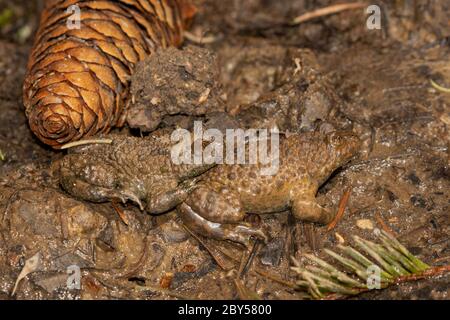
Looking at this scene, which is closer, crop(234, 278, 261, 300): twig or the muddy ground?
crop(234, 278, 261, 300): twig

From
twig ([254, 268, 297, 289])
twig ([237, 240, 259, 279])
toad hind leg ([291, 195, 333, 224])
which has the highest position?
toad hind leg ([291, 195, 333, 224])

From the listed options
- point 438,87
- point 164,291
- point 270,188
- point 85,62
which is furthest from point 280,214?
point 85,62

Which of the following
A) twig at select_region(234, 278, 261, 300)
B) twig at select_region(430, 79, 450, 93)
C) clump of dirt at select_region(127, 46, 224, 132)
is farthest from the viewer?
twig at select_region(430, 79, 450, 93)

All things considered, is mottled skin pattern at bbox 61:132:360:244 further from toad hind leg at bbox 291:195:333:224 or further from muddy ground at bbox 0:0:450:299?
muddy ground at bbox 0:0:450:299

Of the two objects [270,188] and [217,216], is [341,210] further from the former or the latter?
[217,216]

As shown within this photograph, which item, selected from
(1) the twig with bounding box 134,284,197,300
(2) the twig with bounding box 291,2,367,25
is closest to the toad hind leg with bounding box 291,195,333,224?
(1) the twig with bounding box 134,284,197,300

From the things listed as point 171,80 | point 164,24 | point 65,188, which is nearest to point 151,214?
point 65,188
